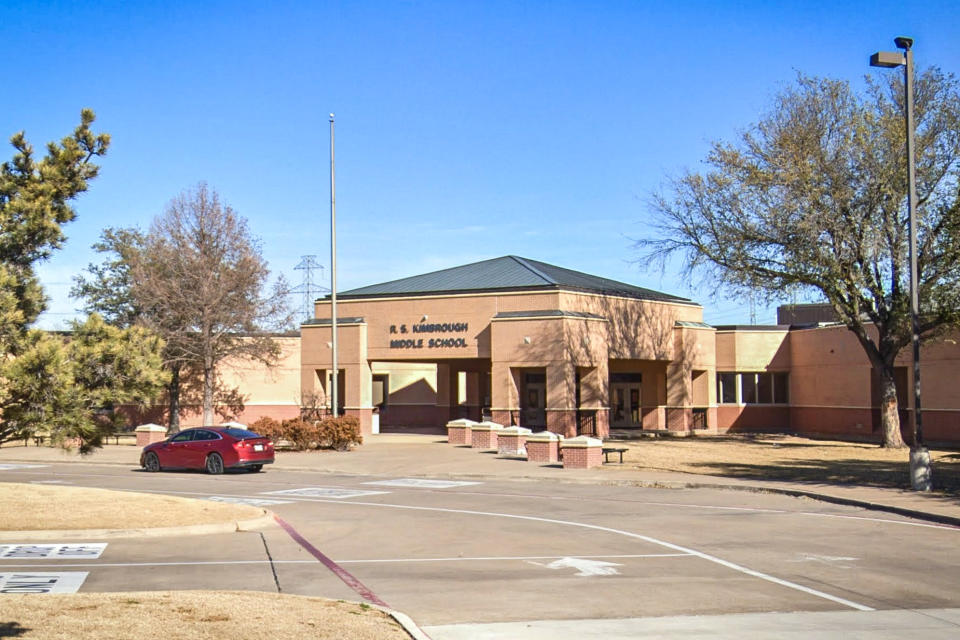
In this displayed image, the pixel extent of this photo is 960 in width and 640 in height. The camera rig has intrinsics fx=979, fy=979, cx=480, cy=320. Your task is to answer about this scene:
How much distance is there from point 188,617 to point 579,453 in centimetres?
2150

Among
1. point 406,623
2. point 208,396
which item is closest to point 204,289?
point 208,396

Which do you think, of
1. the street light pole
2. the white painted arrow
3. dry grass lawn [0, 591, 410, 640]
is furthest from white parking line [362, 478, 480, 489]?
dry grass lawn [0, 591, 410, 640]

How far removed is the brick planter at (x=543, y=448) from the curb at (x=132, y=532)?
53.4 feet

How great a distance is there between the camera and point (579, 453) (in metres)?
29.3

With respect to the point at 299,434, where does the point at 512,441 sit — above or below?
below

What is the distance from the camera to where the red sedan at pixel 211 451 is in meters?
29.0

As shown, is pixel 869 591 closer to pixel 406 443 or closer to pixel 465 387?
pixel 406 443

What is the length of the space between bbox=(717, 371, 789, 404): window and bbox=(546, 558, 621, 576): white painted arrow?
4146cm

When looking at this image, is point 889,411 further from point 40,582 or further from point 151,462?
point 40,582

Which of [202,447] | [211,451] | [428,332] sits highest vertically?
[428,332]

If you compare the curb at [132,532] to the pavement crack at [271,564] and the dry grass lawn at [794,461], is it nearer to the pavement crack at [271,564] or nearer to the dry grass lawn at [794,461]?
the pavement crack at [271,564]

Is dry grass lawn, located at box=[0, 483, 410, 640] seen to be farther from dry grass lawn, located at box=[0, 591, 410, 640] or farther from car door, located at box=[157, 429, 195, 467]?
car door, located at box=[157, 429, 195, 467]

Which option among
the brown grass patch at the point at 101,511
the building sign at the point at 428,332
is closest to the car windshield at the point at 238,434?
the brown grass patch at the point at 101,511

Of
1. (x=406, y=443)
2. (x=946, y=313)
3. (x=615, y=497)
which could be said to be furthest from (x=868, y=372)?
(x=615, y=497)
